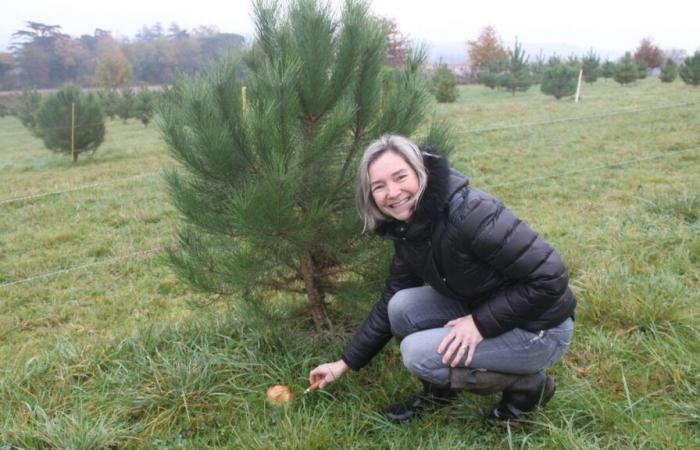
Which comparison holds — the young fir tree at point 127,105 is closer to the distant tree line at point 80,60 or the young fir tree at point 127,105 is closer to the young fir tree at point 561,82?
the distant tree line at point 80,60

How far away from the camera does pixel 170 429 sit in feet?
7.25

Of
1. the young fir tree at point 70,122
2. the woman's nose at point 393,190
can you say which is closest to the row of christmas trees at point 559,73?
the young fir tree at point 70,122

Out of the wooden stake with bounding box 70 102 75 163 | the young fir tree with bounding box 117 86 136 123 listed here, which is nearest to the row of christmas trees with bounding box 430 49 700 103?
the wooden stake with bounding box 70 102 75 163

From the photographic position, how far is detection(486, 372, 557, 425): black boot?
2.03 metres

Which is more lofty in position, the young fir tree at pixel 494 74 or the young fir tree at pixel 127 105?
the young fir tree at pixel 494 74

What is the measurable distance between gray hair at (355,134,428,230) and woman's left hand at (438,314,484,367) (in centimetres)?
47

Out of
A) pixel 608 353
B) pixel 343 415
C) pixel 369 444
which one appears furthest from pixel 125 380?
pixel 608 353

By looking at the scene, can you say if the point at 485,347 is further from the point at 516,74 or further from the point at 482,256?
the point at 516,74

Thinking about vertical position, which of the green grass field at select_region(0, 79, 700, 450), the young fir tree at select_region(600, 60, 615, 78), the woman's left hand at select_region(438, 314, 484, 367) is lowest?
the green grass field at select_region(0, 79, 700, 450)

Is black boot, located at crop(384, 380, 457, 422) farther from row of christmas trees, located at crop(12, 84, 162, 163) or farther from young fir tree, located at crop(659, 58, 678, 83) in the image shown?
young fir tree, located at crop(659, 58, 678, 83)

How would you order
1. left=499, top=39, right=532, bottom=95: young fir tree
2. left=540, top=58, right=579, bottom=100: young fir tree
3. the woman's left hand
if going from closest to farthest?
the woman's left hand
left=540, top=58, right=579, bottom=100: young fir tree
left=499, top=39, right=532, bottom=95: young fir tree

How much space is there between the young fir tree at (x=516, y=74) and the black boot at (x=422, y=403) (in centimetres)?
2424

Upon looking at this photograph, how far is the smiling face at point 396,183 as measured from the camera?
1930 mm

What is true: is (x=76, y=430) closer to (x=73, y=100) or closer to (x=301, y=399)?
(x=301, y=399)
